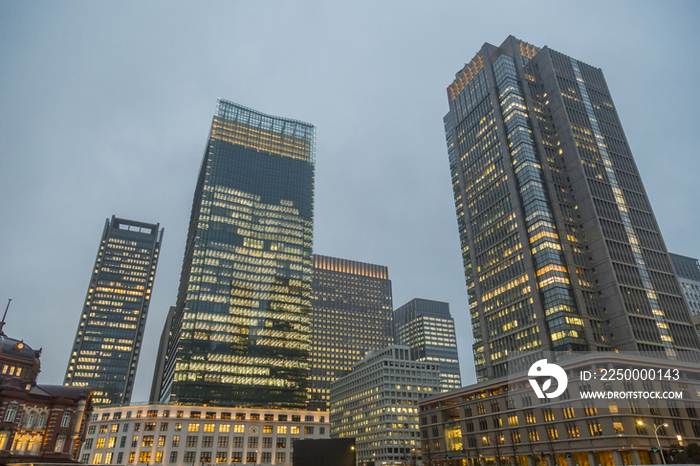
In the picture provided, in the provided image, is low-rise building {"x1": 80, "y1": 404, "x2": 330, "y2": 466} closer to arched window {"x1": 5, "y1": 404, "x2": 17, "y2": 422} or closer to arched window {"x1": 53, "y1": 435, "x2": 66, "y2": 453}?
arched window {"x1": 53, "y1": 435, "x2": 66, "y2": 453}

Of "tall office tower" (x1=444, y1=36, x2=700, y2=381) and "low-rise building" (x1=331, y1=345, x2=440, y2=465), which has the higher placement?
"tall office tower" (x1=444, y1=36, x2=700, y2=381)

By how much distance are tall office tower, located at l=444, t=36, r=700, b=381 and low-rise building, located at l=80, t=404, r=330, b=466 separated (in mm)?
68068

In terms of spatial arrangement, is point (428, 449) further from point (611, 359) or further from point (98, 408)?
point (98, 408)

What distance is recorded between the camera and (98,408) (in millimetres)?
136875

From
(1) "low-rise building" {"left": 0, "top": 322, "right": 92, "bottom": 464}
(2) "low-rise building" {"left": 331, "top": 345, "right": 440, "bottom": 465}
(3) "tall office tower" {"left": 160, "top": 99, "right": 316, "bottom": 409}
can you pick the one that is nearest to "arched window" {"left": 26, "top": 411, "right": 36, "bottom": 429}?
(1) "low-rise building" {"left": 0, "top": 322, "right": 92, "bottom": 464}

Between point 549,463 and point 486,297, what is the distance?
56294 millimetres

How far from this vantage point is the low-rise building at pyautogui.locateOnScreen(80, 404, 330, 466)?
4929 inches

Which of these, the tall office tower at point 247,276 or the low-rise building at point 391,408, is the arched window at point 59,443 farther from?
the low-rise building at point 391,408

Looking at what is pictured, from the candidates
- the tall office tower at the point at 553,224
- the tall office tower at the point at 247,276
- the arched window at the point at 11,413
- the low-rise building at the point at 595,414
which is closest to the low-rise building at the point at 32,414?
the arched window at the point at 11,413

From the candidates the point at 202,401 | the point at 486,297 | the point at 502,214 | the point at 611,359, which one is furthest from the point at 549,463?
the point at 202,401

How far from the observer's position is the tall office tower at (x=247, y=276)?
14675 cm

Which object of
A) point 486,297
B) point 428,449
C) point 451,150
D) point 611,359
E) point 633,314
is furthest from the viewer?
point 451,150

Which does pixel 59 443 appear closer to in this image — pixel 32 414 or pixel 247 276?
pixel 32 414

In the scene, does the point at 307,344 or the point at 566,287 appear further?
the point at 307,344
